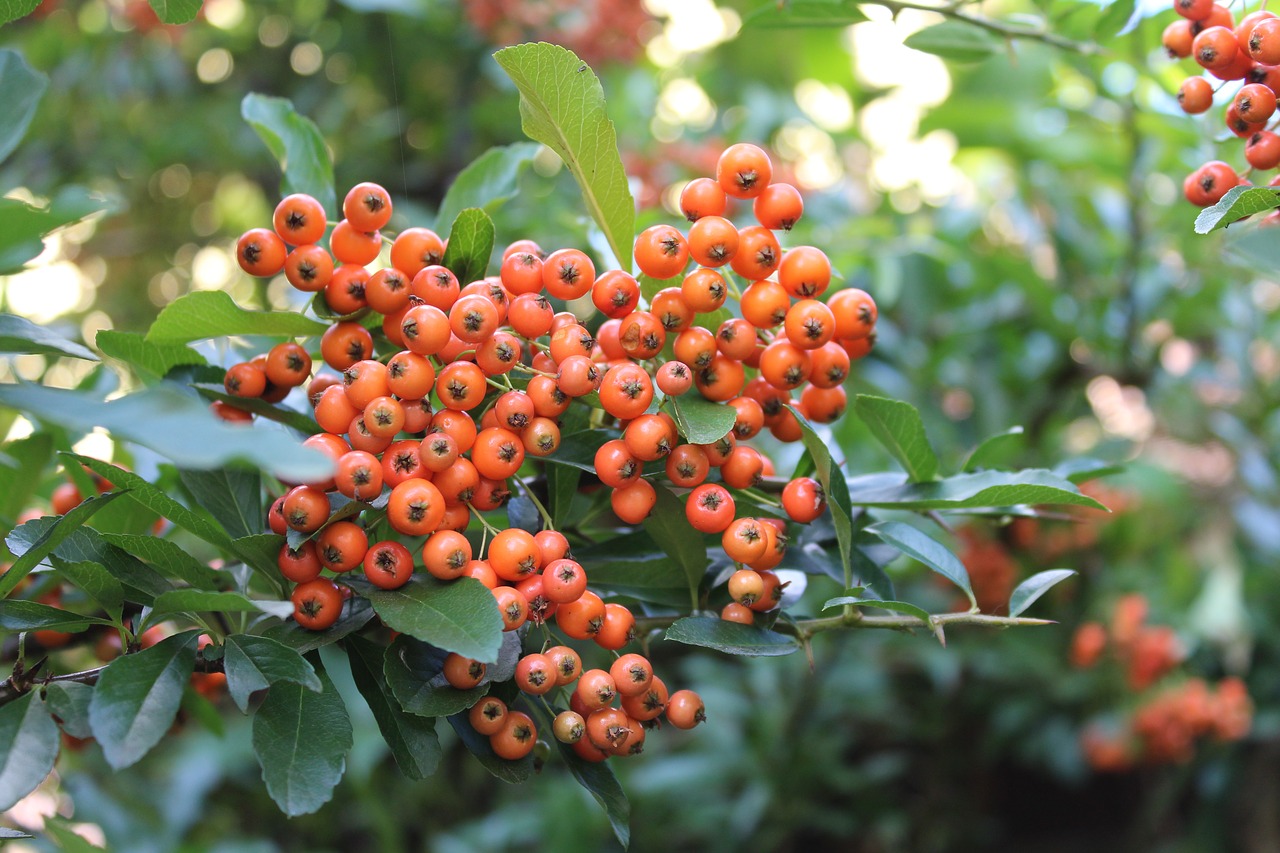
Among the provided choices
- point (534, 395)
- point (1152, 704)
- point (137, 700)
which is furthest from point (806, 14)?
point (1152, 704)

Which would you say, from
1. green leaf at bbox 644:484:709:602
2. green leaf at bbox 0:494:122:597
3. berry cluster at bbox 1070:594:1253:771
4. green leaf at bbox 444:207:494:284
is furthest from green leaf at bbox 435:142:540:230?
berry cluster at bbox 1070:594:1253:771

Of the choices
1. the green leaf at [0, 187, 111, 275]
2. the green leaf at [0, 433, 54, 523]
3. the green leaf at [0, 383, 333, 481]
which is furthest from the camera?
the green leaf at [0, 433, 54, 523]

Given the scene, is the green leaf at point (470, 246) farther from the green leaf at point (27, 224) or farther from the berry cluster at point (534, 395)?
the green leaf at point (27, 224)

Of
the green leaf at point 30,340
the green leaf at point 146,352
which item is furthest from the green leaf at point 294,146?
the green leaf at point 30,340

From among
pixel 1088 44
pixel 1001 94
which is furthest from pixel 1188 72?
pixel 1001 94

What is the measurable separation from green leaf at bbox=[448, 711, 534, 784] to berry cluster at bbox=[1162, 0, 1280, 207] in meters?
0.92

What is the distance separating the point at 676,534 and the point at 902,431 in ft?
0.96

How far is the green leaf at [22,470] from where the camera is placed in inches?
44.2

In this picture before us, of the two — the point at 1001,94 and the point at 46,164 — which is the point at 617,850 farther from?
the point at 1001,94

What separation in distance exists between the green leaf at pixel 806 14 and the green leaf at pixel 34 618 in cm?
104

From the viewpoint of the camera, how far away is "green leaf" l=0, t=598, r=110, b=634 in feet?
2.75

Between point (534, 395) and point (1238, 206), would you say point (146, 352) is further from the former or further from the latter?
point (1238, 206)

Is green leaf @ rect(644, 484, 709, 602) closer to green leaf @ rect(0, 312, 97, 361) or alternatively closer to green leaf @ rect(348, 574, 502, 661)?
green leaf @ rect(348, 574, 502, 661)

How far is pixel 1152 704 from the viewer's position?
271 centimetres
